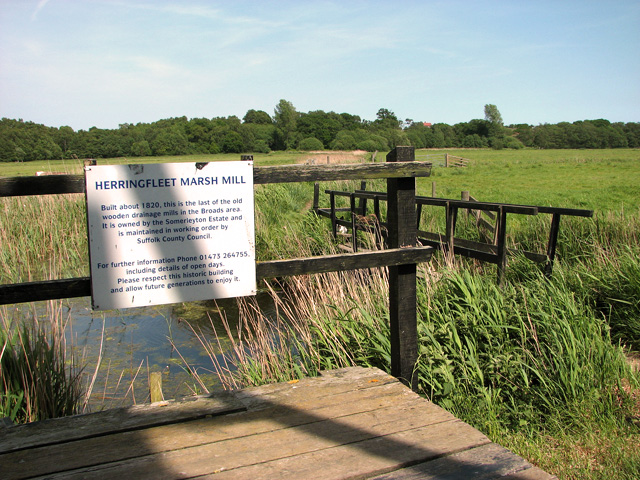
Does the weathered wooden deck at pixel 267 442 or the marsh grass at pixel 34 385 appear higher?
the weathered wooden deck at pixel 267 442

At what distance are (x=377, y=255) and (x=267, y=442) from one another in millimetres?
1193

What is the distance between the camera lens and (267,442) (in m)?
→ 2.35

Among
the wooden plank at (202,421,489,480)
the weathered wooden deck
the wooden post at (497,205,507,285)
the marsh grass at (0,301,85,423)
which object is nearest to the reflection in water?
the marsh grass at (0,301,85,423)

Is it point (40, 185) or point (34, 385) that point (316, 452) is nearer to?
point (40, 185)

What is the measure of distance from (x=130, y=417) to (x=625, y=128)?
137 metres

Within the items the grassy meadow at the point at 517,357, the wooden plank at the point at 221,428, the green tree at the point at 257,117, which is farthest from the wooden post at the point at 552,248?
the green tree at the point at 257,117

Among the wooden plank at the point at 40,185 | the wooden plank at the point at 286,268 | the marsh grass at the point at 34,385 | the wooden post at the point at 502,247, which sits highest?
the wooden plank at the point at 40,185

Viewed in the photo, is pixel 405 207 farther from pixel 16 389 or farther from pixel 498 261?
pixel 498 261

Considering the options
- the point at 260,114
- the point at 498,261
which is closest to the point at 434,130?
the point at 260,114

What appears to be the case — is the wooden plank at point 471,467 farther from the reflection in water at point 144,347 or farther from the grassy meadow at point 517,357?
the reflection in water at point 144,347

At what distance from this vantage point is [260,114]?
127 metres

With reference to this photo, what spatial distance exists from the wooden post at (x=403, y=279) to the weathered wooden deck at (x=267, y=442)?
0.41 m

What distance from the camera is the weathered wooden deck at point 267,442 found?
2105mm

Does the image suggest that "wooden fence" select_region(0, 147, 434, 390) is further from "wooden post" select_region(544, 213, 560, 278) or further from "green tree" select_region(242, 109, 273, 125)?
"green tree" select_region(242, 109, 273, 125)
